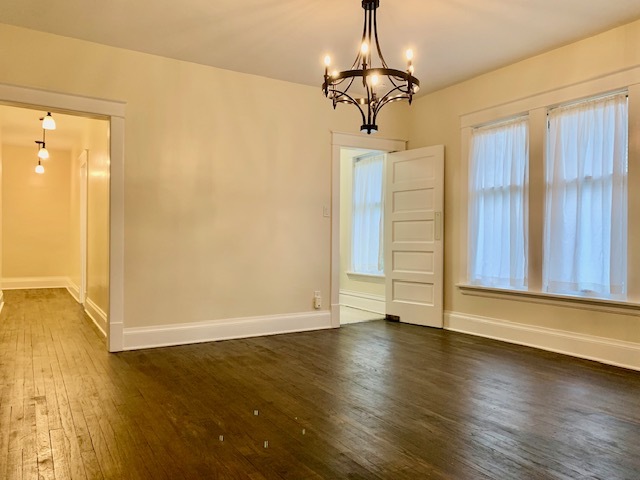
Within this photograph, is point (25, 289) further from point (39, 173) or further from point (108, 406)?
point (108, 406)

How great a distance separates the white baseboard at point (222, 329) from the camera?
4.18m

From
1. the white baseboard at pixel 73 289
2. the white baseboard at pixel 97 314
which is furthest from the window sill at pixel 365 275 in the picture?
the white baseboard at pixel 73 289

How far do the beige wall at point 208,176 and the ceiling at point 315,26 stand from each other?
23 centimetres

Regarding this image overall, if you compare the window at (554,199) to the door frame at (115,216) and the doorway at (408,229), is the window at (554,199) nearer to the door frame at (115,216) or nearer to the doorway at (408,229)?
the doorway at (408,229)

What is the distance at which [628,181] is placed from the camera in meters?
3.62

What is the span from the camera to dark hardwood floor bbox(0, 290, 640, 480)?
2.02 m

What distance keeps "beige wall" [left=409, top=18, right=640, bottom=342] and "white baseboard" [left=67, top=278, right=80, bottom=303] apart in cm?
582

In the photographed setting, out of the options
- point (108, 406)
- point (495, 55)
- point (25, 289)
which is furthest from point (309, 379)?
point (25, 289)

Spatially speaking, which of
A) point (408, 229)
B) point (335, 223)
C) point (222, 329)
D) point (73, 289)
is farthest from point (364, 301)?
point (73, 289)

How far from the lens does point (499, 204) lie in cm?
461

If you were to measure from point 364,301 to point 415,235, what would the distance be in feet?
5.79

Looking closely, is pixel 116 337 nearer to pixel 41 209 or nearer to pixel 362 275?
pixel 362 275

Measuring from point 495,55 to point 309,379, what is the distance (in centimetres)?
342

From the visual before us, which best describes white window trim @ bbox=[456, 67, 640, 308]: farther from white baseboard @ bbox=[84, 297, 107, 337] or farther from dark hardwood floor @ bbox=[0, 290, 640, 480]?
white baseboard @ bbox=[84, 297, 107, 337]
